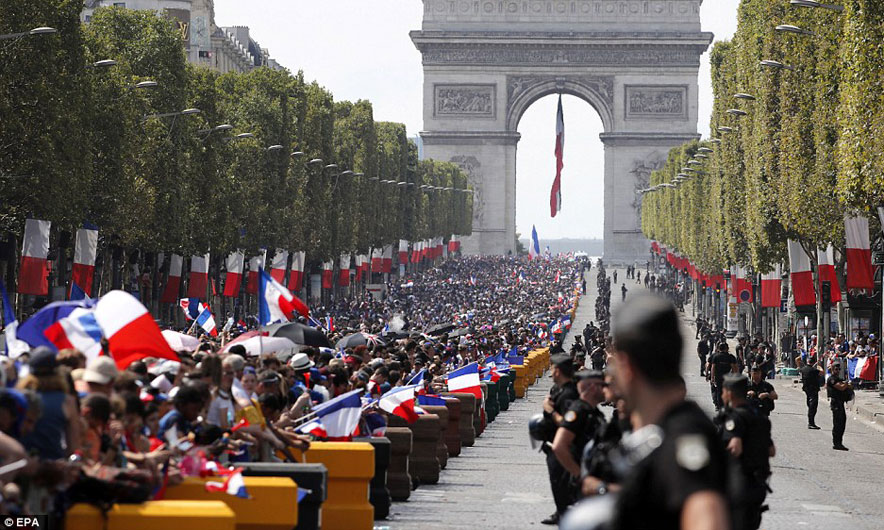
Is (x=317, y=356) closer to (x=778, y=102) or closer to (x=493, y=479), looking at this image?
(x=493, y=479)

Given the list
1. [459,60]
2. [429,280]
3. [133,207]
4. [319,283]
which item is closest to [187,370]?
[133,207]

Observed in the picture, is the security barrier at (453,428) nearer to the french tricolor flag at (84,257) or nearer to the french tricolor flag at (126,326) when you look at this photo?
the french tricolor flag at (126,326)

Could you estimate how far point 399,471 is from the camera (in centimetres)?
2114

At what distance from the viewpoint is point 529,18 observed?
15962 cm

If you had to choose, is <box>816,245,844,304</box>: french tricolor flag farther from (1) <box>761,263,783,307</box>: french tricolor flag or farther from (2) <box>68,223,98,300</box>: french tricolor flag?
(2) <box>68,223,98,300</box>: french tricolor flag

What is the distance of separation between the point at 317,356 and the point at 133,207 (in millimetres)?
29635

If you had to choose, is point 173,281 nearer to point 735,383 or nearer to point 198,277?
point 198,277

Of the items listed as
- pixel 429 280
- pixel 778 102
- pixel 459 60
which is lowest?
pixel 429 280

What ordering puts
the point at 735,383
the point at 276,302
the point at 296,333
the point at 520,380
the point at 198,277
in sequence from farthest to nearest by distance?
the point at 198,277 → the point at 520,380 → the point at 296,333 → the point at 276,302 → the point at 735,383

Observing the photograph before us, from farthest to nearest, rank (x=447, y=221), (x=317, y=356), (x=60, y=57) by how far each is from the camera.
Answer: (x=447, y=221), (x=60, y=57), (x=317, y=356)

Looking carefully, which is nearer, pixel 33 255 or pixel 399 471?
pixel 399 471

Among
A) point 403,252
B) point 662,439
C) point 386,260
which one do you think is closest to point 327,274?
point 386,260

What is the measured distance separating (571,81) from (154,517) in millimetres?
152600

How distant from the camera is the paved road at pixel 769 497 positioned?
63.5 ft
